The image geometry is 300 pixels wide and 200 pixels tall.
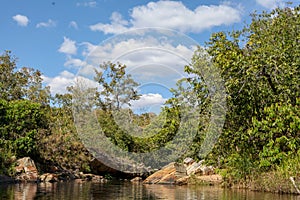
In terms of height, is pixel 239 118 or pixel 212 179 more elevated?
pixel 239 118

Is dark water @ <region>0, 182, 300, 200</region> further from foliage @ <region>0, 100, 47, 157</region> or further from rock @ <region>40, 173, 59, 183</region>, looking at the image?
foliage @ <region>0, 100, 47, 157</region>

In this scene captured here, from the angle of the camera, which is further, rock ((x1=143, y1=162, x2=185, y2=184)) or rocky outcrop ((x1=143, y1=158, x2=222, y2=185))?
rock ((x1=143, y1=162, x2=185, y2=184))

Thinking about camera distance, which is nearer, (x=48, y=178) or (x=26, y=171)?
(x=26, y=171)

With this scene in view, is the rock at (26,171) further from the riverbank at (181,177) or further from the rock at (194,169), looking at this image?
the rock at (194,169)

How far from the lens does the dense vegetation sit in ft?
59.1

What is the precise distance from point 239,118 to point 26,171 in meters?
14.7

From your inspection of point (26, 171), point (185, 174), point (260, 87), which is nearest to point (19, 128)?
point (26, 171)

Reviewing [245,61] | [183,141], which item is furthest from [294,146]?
[183,141]

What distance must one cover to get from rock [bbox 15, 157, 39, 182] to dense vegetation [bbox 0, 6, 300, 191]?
553mm

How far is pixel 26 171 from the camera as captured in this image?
2714 cm

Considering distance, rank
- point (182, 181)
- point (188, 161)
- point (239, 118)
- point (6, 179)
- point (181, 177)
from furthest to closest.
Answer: point (188, 161)
point (181, 177)
point (182, 181)
point (6, 179)
point (239, 118)


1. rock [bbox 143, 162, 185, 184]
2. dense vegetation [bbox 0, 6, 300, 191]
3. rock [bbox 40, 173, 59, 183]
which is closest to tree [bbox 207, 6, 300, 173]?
dense vegetation [bbox 0, 6, 300, 191]

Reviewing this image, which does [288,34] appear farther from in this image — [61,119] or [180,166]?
[61,119]

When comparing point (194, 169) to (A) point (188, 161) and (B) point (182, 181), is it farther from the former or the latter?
(A) point (188, 161)
